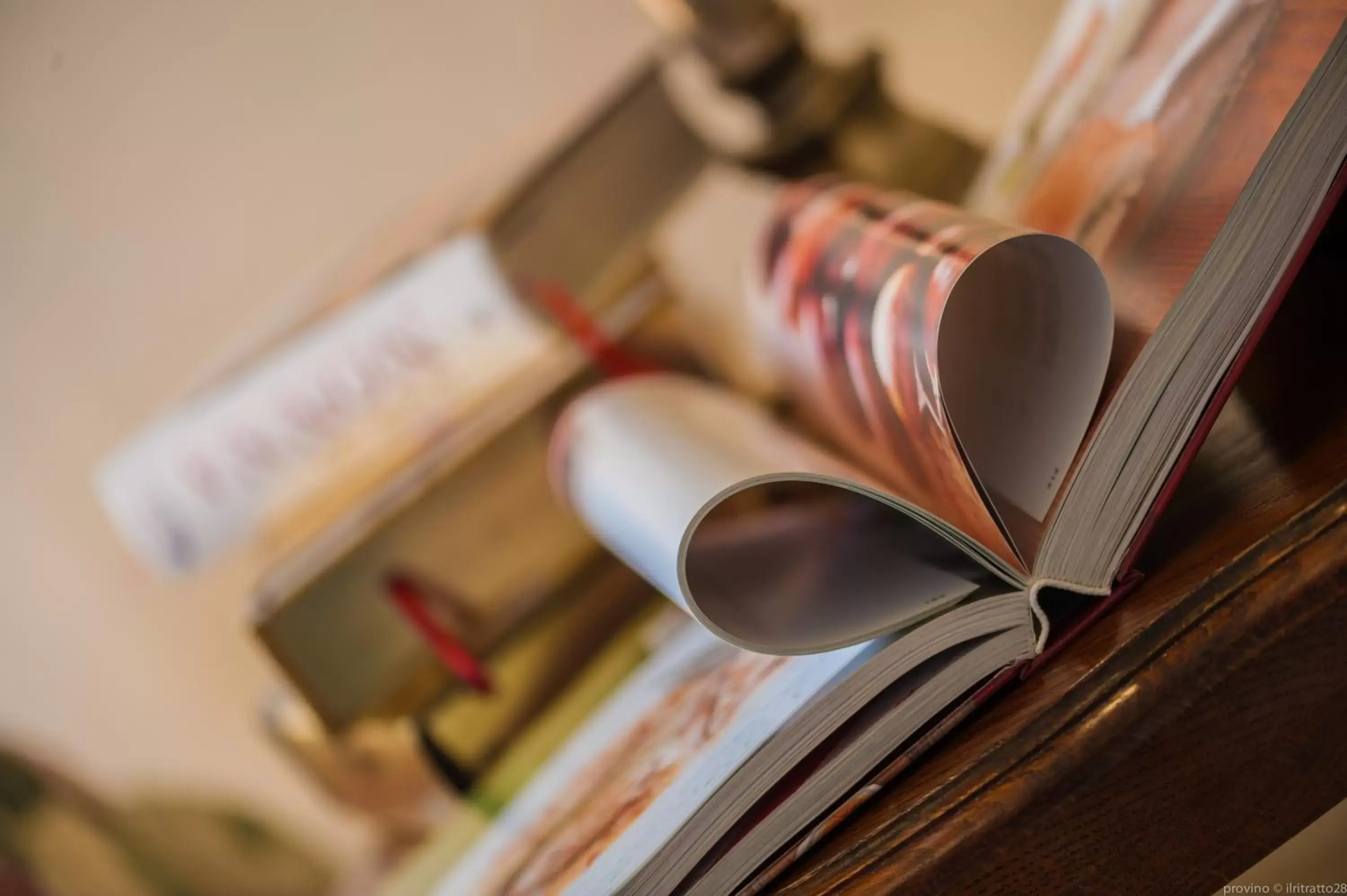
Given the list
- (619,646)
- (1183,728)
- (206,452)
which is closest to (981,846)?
(1183,728)

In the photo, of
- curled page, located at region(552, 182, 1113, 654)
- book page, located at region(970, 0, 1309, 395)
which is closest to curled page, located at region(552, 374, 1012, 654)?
curled page, located at region(552, 182, 1113, 654)

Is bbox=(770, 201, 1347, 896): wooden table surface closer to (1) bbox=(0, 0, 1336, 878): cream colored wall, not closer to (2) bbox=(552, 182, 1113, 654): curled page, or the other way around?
(2) bbox=(552, 182, 1113, 654): curled page

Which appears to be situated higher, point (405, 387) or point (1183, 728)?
point (405, 387)

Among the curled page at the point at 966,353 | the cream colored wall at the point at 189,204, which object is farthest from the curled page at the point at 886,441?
the cream colored wall at the point at 189,204

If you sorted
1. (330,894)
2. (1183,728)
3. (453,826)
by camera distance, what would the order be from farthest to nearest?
(330,894)
(453,826)
(1183,728)

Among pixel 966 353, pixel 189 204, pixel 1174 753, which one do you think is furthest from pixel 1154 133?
pixel 189 204

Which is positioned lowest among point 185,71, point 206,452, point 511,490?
point 511,490

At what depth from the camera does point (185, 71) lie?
66cm

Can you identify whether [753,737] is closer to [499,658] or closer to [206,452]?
[499,658]

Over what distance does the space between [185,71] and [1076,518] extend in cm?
65

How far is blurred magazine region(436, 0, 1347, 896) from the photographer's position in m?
0.31

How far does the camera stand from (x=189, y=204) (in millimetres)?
682

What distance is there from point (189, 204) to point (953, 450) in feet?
1.93

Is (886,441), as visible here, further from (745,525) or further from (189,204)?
(189,204)
